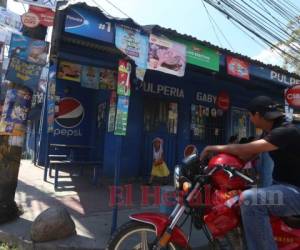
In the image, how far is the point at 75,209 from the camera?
21.7 ft

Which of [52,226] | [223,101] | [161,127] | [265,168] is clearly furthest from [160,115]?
[52,226]

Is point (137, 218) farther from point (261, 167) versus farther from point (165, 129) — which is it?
point (165, 129)

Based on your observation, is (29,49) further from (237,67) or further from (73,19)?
(237,67)

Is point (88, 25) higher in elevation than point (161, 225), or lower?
higher

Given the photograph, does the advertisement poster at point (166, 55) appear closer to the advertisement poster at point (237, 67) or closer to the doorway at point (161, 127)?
the advertisement poster at point (237, 67)

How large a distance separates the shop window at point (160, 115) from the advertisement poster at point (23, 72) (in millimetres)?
4755

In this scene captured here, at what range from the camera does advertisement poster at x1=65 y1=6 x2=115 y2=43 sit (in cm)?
532

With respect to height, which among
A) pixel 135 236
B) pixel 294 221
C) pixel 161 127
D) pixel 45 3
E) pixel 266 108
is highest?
pixel 45 3

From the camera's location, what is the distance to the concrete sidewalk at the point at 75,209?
5.04 m

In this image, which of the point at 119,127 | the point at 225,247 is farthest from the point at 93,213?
the point at 225,247

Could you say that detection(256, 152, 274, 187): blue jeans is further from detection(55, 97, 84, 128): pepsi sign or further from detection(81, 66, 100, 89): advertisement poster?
detection(55, 97, 84, 128): pepsi sign

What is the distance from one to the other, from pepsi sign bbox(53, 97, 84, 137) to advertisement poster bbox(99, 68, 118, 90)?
12.5ft

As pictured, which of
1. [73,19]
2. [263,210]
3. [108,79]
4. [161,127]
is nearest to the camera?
[263,210]

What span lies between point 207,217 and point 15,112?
355cm
